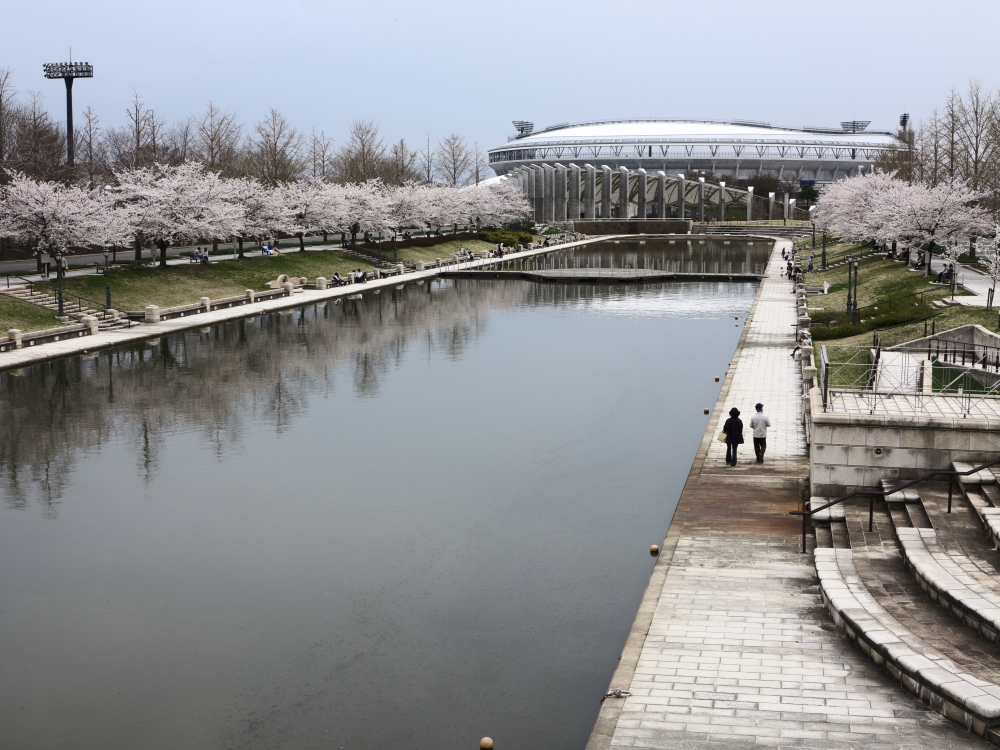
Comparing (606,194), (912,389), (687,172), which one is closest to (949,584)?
(912,389)

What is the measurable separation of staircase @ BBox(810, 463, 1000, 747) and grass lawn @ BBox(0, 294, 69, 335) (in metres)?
36.2

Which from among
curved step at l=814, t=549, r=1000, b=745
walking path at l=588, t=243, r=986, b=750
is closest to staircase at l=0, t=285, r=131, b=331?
walking path at l=588, t=243, r=986, b=750

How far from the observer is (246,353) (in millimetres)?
39219

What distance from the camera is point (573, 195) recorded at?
14888 cm

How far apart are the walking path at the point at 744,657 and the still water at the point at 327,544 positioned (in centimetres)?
75

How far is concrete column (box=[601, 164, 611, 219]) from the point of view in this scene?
487ft

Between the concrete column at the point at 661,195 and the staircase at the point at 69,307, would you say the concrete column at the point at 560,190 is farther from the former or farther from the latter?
the staircase at the point at 69,307

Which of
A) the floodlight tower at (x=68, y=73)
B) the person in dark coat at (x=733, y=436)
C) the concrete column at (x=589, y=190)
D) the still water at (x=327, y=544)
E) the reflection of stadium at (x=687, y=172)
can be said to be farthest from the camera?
the reflection of stadium at (x=687, y=172)

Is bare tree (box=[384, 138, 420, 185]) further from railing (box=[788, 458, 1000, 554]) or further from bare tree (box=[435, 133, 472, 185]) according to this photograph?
railing (box=[788, 458, 1000, 554])

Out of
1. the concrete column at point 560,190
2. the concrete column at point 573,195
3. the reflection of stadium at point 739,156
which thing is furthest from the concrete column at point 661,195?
the reflection of stadium at point 739,156

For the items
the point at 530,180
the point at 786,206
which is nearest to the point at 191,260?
the point at 530,180

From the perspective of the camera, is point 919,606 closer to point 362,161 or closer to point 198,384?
point 198,384

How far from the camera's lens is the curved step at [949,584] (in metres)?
12.5

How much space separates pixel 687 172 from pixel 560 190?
1827 inches
